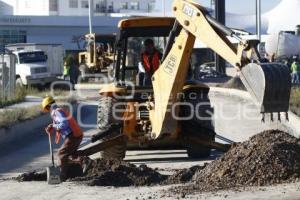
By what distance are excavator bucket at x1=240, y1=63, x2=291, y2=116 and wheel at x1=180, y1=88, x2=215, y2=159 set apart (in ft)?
15.1

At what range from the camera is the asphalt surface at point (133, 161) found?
33.5 ft

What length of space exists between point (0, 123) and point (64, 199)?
972cm

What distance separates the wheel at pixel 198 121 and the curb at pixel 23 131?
241 inches

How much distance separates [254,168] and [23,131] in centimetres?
1219

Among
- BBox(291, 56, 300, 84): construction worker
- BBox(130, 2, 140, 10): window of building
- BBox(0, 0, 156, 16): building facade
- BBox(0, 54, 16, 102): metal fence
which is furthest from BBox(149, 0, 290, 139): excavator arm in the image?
BBox(130, 2, 140, 10): window of building

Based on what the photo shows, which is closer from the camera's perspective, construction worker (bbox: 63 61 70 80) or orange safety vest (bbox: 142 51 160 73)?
orange safety vest (bbox: 142 51 160 73)

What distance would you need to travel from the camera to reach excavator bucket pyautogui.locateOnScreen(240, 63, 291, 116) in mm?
9594

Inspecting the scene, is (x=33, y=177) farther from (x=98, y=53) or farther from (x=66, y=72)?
(x=66, y=72)

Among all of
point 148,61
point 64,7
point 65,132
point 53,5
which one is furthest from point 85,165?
point 64,7

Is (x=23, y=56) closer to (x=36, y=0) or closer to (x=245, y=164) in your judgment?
(x=245, y=164)

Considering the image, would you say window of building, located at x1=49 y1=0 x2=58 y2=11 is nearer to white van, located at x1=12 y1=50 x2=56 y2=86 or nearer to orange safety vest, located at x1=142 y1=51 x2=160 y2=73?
white van, located at x1=12 y1=50 x2=56 y2=86

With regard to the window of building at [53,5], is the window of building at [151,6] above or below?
above

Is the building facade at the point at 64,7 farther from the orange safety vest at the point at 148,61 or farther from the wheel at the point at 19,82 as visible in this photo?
the orange safety vest at the point at 148,61

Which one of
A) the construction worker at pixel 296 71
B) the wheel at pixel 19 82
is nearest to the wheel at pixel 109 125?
the wheel at pixel 19 82
